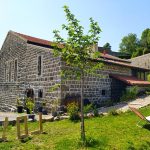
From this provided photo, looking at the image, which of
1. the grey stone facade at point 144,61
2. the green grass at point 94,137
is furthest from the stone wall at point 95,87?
the grey stone facade at point 144,61

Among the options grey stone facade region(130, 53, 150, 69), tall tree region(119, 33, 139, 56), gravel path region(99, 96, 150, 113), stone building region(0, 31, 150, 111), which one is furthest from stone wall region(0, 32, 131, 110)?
tall tree region(119, 33, 139, 56)

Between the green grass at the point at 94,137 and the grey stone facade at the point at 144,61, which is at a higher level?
the grey stone facade at the point at 144,61

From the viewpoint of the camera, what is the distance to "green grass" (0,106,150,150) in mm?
9219

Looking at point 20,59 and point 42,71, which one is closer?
point 42,71

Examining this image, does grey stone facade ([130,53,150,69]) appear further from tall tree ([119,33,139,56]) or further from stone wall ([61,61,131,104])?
tall tree ([119,33,139,56])

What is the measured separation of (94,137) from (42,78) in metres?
11.7

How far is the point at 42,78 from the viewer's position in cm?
2117

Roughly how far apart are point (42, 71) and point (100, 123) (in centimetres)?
959

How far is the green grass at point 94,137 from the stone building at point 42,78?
634 cm

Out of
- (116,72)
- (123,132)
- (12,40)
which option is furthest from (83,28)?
(12,40)

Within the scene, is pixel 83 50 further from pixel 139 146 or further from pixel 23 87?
pixel 23 87

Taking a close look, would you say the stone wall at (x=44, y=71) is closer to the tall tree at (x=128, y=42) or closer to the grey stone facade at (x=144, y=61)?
the grey stone facade at (x=144, y=61)

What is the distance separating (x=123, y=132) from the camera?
1099cm

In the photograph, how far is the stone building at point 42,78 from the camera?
19609mm
